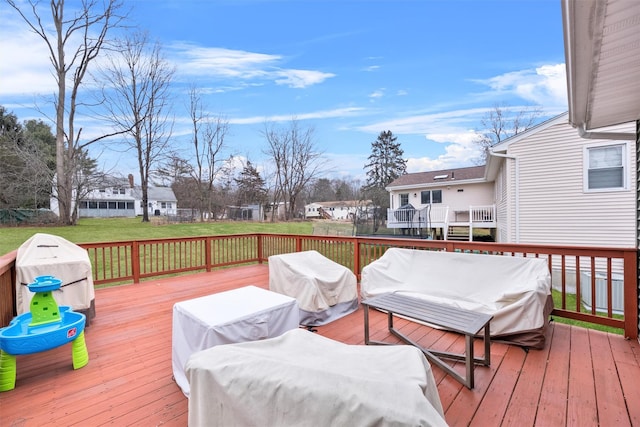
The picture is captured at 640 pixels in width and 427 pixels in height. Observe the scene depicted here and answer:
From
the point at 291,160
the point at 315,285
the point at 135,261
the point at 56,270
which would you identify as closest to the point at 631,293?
the point at 315,285

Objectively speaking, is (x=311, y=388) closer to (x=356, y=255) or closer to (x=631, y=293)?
(x=631, y=293)

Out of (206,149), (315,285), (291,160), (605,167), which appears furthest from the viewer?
(291,160)

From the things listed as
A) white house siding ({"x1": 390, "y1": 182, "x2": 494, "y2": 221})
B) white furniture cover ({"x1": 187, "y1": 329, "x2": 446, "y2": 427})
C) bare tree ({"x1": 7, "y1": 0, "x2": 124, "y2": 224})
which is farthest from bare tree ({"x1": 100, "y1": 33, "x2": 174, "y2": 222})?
white furniture cover ({"x1": 187, "y1": 329, "x2": 446, "y2": 427})

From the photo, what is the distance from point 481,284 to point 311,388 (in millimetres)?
2819

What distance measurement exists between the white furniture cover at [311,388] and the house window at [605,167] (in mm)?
8876

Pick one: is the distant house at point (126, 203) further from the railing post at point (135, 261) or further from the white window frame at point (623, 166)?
the white window frame at point (623, 166)

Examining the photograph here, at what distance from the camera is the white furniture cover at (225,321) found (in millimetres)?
2055

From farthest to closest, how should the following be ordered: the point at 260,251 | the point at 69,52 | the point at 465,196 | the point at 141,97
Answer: the point at 141,97, the point at 465,196, the point at 69,52, the point at 260,251

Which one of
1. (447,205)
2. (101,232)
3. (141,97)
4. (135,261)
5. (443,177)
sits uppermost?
(141,97)

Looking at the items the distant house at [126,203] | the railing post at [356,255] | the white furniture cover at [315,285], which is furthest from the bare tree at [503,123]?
the distant house at [126,203]

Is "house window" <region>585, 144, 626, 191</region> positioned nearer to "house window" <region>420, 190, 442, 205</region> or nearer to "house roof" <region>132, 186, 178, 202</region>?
"house window" <region>420, 190, 442, 205</region>

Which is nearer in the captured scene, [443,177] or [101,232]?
[101,232]

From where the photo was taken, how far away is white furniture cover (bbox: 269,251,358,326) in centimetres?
345

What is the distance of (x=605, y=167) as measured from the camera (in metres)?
7.30
